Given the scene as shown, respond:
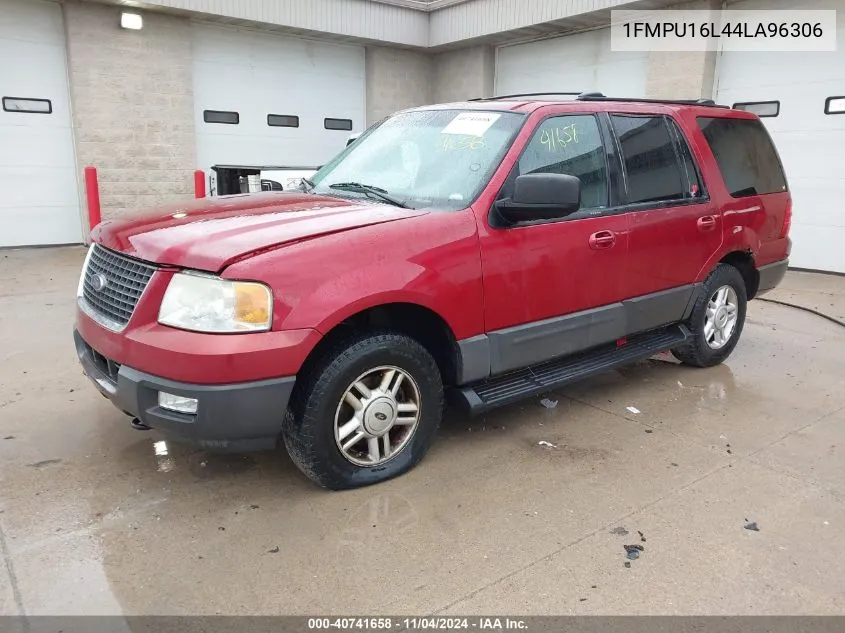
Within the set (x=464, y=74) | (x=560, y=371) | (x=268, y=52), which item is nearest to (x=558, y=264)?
(x=560, y=371)

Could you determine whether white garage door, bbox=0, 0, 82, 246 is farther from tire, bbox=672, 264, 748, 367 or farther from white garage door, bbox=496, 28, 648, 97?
tire, bbox=672, 264, 748, 367

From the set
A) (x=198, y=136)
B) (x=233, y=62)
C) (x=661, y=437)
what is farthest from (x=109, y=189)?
(x=661, y=437)

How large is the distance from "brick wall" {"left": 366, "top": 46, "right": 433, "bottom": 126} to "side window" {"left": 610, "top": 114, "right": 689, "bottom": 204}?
368 inches

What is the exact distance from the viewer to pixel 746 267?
5.38 m

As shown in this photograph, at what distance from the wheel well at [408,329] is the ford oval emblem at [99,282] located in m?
1.05

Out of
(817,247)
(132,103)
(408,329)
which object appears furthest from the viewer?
(132,103)

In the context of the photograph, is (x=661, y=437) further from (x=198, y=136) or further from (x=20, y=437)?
(x=198, y=136)

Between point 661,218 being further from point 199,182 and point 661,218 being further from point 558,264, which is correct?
point 199,182

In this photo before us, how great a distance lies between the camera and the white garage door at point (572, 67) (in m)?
10.9

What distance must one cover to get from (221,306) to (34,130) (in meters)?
9.40

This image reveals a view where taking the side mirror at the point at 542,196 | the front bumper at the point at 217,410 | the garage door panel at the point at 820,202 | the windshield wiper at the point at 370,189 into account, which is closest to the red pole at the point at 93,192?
the windshield wiper at the point at 370,189

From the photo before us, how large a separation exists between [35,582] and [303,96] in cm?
1119

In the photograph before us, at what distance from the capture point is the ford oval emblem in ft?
10.5

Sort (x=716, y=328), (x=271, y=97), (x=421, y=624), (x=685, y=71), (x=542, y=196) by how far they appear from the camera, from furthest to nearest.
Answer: (x=271, y=97)
(x=685, y=71)
(x=716, y=328)
(x=542, y=196)
(x=421, y=624)
